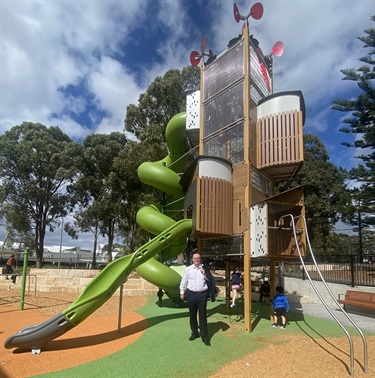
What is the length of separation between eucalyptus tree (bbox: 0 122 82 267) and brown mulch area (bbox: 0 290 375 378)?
22.8m

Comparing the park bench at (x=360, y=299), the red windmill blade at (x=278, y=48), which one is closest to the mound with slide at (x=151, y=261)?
the red windmill blade at (x=278, y=48)

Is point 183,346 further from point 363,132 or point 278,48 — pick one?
point 363,132

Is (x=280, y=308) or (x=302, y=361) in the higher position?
(x=280, y=308)

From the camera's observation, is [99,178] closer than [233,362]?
No

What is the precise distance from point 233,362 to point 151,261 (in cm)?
524

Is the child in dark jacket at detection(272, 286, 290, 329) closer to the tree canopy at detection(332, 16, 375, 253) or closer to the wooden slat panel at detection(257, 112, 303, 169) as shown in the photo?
the wooden slat panel at detection(257, 112, 303, 169)

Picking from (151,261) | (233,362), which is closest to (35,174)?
(151,261)

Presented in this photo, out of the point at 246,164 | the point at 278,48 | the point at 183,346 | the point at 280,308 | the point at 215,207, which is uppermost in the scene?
the point at 278,48

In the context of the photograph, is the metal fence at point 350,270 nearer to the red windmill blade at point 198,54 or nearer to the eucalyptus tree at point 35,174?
the red windmill blade at point 198,54

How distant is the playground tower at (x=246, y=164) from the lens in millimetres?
A: 7984

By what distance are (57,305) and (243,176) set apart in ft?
25.4

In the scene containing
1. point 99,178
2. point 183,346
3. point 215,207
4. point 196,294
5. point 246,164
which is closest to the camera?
point 183,346

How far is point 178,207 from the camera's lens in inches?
484

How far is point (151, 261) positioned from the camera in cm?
1003
